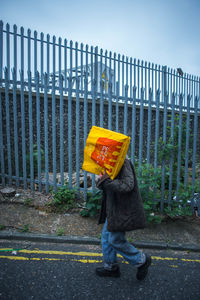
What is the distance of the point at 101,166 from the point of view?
77.5 inches

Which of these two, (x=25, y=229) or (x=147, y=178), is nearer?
(x=25, y=229)

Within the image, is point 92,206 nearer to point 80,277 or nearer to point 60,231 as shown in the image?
point 60,231

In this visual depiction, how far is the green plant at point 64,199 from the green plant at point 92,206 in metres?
0.32

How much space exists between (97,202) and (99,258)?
1112 mm

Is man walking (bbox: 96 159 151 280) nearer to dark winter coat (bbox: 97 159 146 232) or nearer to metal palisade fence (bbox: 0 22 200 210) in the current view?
dark winter coat (bbox: 97 159 146 232)

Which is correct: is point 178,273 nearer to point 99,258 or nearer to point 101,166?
point 99,258

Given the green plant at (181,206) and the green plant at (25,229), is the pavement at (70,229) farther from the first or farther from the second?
the green plant at (181,206)

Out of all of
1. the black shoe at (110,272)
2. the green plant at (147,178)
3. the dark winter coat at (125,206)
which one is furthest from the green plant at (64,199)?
the dark winter coat at (125,206)

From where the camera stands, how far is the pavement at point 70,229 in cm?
304

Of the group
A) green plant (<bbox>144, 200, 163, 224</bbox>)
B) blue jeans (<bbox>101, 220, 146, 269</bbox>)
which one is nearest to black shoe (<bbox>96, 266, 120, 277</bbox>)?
blue jeans (<bbox>101, 220, 146, 269</bbox>)

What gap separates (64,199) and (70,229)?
0.69 m

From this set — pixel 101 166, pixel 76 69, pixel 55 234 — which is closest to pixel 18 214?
pixel 55 234

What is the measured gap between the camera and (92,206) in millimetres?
3529

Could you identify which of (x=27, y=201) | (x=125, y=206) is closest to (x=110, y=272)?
(x=125, y=206)
